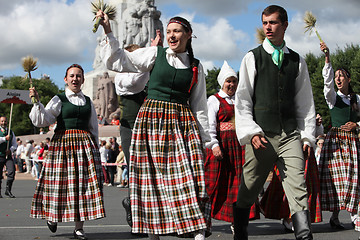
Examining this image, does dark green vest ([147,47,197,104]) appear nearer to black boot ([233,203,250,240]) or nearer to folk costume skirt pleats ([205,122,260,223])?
black boot ([233,203,250,240])

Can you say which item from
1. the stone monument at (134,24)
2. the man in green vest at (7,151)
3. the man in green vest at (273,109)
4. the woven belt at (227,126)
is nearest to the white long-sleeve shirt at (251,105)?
the man in green vest at (273,109)

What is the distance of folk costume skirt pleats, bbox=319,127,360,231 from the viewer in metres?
7.56

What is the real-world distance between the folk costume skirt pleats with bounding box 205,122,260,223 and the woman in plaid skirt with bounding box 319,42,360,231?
1.28 metres

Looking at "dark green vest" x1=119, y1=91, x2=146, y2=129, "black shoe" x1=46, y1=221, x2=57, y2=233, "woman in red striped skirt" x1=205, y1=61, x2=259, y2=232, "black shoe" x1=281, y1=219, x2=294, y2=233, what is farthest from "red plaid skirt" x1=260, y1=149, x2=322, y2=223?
"black shoe" x1=46, y1=221, x2=57, y2=233

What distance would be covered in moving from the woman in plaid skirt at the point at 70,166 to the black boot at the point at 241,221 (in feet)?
5.83

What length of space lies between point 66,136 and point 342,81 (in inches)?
149

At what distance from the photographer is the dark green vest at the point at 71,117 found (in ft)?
22.5

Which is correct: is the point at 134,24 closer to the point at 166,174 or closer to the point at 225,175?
the point at 225,175

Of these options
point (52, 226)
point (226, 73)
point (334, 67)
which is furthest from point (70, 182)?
point (334, 67)

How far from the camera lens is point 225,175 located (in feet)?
22.9

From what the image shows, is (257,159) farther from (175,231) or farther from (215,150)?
(215,150)

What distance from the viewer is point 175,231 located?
4.80 m

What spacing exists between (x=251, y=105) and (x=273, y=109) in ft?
0.66

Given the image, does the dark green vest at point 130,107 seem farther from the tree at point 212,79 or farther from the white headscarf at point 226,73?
the tree at point 212,79
